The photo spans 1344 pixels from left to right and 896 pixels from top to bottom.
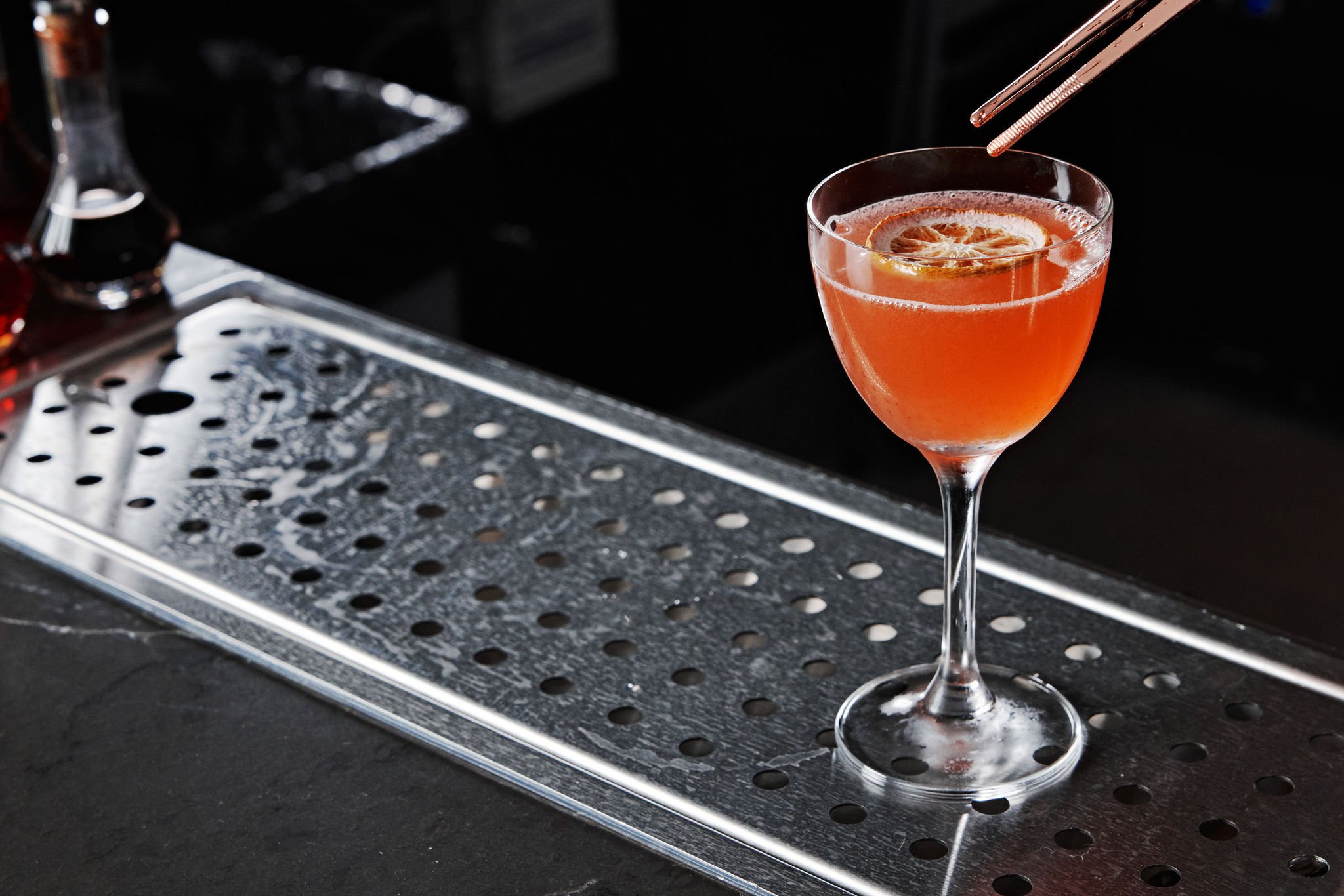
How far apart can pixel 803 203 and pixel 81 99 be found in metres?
1.43

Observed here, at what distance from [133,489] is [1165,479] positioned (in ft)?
5.74

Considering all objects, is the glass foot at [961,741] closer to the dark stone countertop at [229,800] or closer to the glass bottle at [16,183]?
the dark stone countertop at [229,800]

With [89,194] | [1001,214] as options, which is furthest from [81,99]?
[1001,214]

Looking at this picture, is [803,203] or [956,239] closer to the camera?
[956,239]

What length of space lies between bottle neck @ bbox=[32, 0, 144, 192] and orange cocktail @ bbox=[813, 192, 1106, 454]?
26.1 inches

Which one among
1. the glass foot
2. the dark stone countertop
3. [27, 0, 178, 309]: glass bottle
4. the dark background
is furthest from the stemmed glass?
the dark background

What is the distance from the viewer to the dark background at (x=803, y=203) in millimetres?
2229

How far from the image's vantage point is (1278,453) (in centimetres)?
237

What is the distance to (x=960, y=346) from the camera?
65cm

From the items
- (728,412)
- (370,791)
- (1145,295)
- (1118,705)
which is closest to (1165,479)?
(1145,295)

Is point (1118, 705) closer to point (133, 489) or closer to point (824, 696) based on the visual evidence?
point (824, 696)

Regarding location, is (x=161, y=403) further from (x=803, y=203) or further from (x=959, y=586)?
(x=803, y=203)

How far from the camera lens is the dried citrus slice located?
2.07 ft

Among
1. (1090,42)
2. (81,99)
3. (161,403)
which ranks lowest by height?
(161,403)
